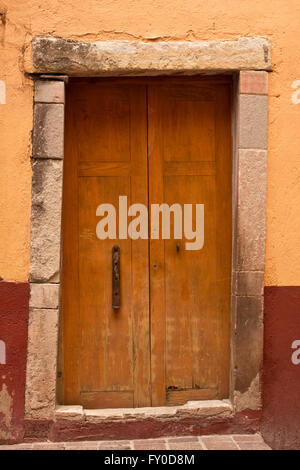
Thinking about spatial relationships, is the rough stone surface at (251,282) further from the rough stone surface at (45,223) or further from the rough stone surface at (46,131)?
the rough stone surface at (46,131)

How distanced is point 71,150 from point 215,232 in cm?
120

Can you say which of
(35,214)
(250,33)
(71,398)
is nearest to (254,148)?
(250,33)

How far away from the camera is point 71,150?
13.8 ft

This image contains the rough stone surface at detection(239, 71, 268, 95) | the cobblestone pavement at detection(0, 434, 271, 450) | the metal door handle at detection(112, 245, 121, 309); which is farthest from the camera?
the metal door handle at detection(112, 245, 121, 309)

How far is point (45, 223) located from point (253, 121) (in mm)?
1590

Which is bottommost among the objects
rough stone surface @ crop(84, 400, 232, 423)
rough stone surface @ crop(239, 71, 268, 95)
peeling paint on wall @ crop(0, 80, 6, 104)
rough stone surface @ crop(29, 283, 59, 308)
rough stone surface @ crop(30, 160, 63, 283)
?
rough stone surface @ crop(84, 400, 232, 423)

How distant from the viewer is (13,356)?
3.95m

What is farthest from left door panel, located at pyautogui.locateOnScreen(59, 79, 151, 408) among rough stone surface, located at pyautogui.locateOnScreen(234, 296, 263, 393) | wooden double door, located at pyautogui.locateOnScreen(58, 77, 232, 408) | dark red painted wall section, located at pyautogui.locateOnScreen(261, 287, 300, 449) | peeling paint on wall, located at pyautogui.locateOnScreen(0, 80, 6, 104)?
dark red painted wall section, located at pyautogui.locateOnScreen(261, 287, 300, 449)

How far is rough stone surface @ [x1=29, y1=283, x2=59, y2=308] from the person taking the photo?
3947mm

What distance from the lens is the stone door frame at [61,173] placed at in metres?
3.96

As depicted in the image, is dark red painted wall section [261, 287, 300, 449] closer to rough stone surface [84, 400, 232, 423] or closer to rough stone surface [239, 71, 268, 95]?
rough stone surface [84, 400, 232, 423]

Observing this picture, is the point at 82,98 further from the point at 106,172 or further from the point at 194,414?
the point at 194,414

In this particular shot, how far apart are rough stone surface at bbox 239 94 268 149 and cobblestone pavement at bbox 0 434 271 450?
201 cm

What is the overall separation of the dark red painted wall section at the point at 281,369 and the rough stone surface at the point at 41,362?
1466 mm
